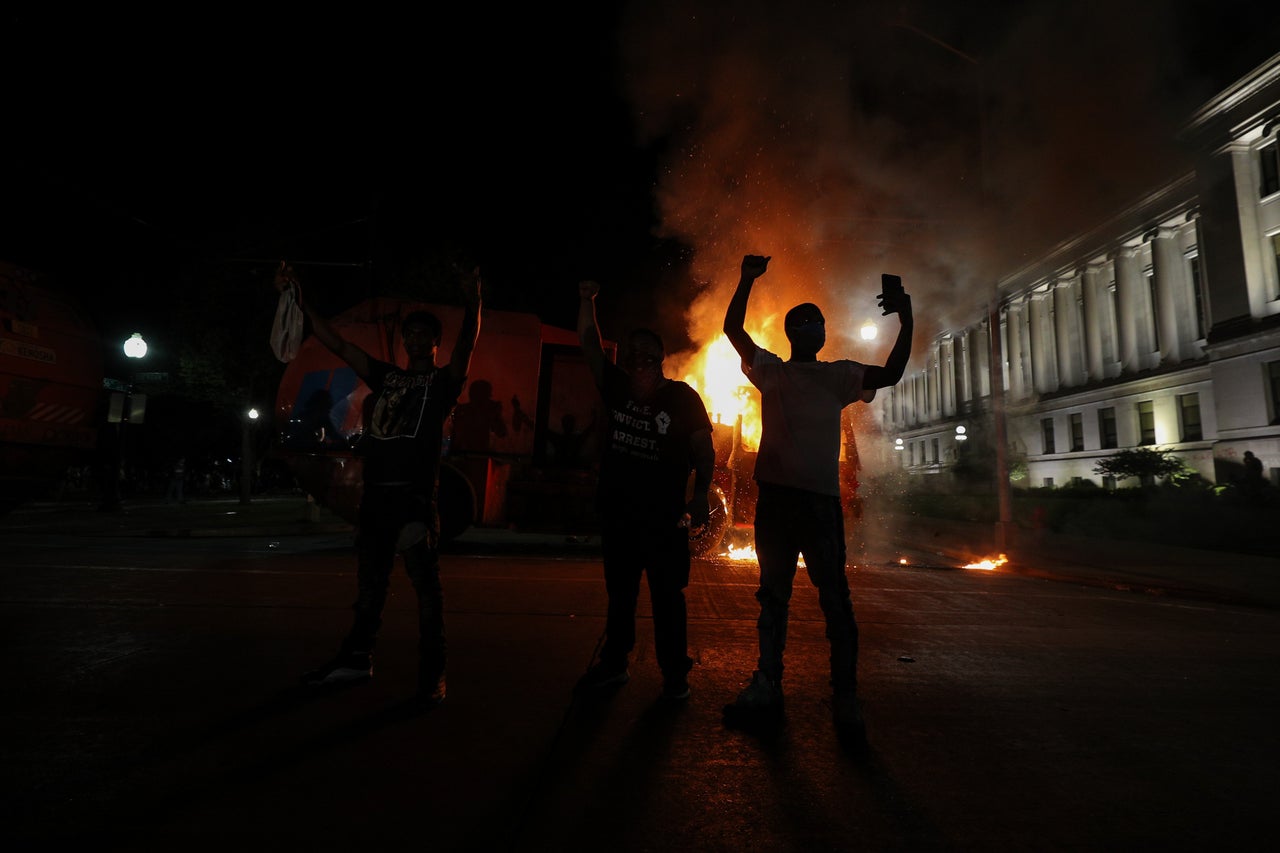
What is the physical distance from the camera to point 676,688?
3.32m

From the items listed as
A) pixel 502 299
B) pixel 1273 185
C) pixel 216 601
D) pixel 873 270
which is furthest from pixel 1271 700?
pixel 1273 185

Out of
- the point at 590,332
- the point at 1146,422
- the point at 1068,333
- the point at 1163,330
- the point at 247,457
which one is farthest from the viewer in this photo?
the point at 1068,333

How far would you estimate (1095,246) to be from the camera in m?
33.6


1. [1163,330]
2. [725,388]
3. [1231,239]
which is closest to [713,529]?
[725,388]

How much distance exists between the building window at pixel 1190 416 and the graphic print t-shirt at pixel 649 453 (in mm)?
31416

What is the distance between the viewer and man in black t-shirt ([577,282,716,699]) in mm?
3398

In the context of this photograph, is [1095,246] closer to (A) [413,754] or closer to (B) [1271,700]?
(B) [1271,700]

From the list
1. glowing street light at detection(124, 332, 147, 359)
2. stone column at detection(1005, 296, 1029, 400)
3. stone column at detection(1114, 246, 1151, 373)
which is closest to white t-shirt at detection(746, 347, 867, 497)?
glowing street light at detection(124, 332, 147, 359)

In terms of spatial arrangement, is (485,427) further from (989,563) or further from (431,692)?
(989,563)

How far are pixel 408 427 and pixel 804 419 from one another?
6.16 ft

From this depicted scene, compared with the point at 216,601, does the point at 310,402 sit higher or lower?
higher

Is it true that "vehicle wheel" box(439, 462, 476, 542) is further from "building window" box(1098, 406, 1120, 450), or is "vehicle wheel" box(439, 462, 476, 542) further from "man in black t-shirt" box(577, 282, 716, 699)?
"building window" box(1098, 406, 1120, 450)

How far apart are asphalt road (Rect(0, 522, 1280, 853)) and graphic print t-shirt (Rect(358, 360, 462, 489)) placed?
3.38 ft

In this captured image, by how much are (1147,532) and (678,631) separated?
16.0m
